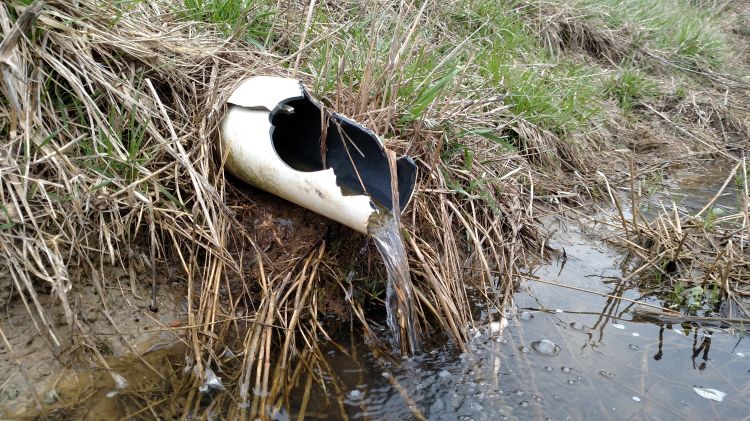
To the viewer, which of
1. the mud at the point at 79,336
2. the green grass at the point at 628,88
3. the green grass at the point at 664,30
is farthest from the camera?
the green grass at the point at 664,30

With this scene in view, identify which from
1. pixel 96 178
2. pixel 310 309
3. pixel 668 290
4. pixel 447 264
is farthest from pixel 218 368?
pixel 668 290

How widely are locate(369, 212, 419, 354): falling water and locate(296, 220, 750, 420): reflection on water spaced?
0.09m

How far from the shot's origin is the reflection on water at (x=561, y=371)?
2.13 metres

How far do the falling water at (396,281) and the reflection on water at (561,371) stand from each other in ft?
0.29

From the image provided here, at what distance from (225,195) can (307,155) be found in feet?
1.23

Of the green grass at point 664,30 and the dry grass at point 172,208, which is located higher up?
the green grass at point 664,30

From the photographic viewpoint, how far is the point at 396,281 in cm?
231

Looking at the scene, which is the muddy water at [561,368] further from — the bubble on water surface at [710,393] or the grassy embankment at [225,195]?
the grassy embankment at [225,195]

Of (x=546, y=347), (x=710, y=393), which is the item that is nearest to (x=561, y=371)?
(x=546, y=347)

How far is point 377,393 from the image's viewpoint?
2129 millimetres

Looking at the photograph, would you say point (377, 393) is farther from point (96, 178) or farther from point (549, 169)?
point (549, 169)

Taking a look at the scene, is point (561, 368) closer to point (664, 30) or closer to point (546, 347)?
point (546, 347)

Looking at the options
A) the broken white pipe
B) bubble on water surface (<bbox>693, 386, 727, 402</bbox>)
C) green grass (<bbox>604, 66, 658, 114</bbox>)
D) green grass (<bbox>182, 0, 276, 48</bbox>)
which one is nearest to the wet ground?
bubble on water surface (<bbox>693, 386, 727, 402</bbox>)

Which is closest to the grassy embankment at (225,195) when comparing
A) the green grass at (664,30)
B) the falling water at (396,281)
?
the falling water at (396,281)
